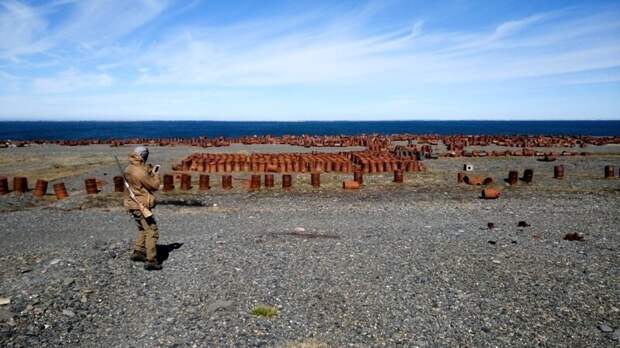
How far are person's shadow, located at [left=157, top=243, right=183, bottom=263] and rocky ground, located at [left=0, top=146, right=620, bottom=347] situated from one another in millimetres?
56

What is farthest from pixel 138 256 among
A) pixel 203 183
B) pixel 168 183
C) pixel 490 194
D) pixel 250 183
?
pixel 490 194

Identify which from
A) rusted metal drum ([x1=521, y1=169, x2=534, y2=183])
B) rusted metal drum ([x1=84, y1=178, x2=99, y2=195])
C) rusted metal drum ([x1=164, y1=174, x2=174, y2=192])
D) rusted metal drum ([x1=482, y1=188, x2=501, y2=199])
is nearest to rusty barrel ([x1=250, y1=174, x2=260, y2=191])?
rusted metal drum ([x1=164, y1=174, x2=174, y2=192])

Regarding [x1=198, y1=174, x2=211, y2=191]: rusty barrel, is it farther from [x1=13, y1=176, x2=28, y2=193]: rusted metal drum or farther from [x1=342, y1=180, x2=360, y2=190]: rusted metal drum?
[x1=13, y1=176, x2=28, y2=193]: rusted metal drum

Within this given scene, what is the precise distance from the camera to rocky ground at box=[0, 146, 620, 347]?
6359 mm

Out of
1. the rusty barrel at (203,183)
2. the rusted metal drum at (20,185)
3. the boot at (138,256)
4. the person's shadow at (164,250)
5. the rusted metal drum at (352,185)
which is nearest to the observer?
the boot at (138,256)

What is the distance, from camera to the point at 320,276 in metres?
8.30

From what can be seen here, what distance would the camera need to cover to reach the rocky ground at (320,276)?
250 inches

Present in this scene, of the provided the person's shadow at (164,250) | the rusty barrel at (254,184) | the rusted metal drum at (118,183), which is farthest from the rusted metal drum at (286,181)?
the person's shadow at (164,250)

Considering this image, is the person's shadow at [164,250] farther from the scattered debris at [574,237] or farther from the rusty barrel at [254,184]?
the scattered debris at [574,237]

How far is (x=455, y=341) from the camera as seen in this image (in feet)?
20.0

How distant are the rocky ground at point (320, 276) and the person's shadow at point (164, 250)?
0.06 m

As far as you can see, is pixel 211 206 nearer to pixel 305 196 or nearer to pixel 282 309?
pixel 305 196

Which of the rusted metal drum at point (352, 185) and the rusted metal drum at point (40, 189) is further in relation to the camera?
the rusted metal drum at point (352, 185)

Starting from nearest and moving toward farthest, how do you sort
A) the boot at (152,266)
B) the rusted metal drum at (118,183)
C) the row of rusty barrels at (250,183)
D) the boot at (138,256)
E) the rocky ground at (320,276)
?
the rocky ground at (320,276) → the boot at (152,266) → the boot at (138,256) → the rusted metal drum at (118,183) → the row of rusty barrels at (250,183)
